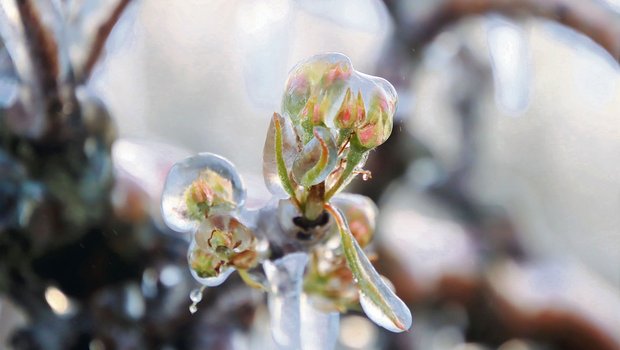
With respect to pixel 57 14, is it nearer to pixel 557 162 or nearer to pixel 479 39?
pixel 479 39

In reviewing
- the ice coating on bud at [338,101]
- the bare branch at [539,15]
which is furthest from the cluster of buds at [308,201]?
the bare branch at [539,15]

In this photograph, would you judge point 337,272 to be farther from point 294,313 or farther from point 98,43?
point 98,43

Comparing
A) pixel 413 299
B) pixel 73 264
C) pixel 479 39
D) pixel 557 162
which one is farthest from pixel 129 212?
pixel 557 162

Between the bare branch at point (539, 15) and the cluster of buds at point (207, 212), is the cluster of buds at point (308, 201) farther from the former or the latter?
the bare branch at point (539, 15)

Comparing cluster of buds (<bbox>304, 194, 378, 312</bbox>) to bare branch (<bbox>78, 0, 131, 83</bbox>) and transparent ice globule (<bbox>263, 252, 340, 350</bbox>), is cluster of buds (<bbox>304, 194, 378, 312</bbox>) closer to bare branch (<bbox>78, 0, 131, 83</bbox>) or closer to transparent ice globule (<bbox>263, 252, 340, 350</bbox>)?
transparent ice globule (<bbox>263, 252, 340, 350</bbox>)

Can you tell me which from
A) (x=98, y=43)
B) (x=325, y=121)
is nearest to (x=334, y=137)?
(x=325, y=121)

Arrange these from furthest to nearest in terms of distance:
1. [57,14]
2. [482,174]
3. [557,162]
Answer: [557,162] → [482,174] → [57,14]
